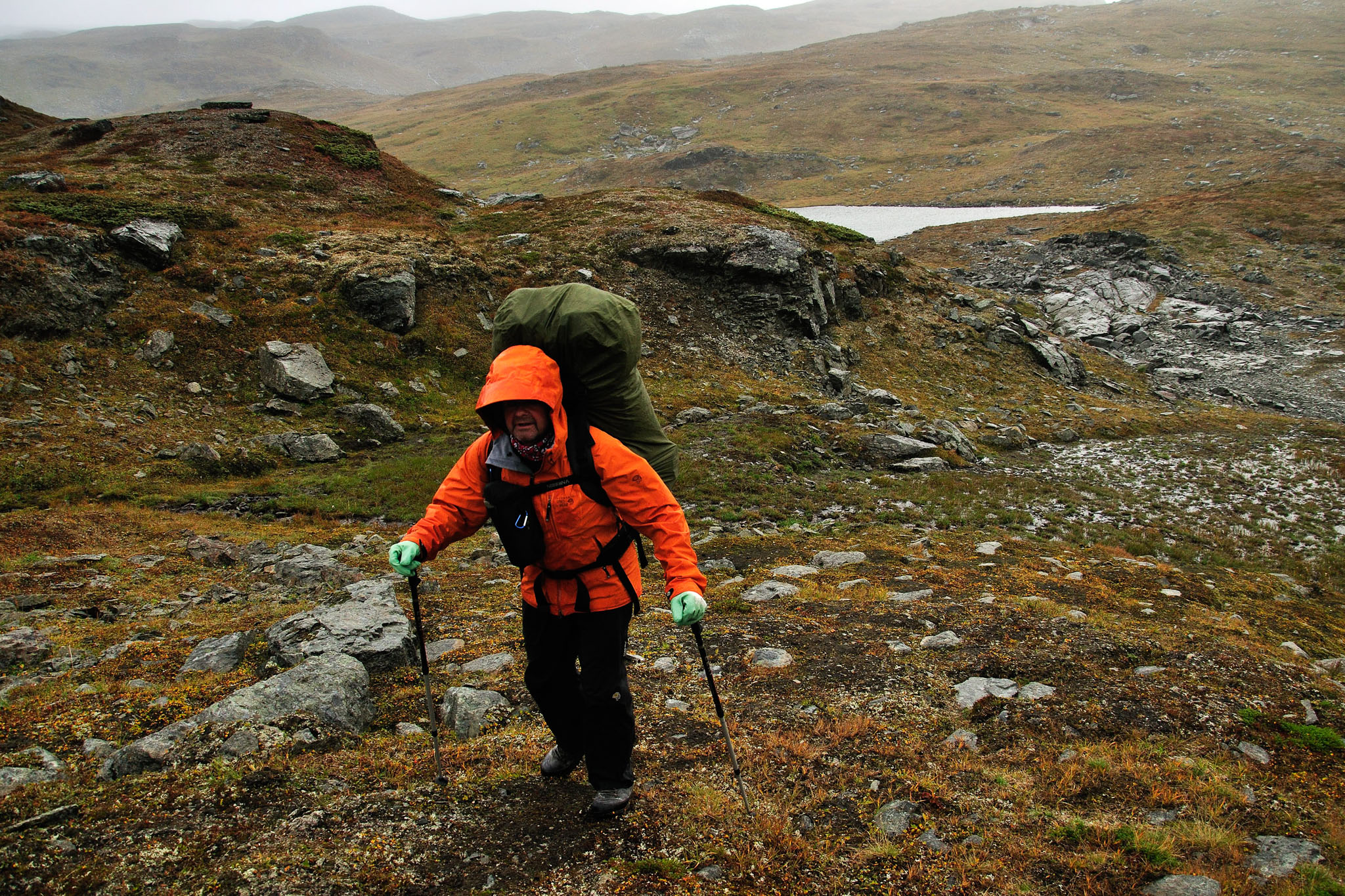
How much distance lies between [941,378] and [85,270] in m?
32.4

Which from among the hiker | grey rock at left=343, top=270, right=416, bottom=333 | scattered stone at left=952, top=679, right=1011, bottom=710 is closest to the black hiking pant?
the hiker

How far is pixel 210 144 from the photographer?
31.8 metres

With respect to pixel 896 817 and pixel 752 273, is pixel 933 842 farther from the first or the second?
pixel 752 273

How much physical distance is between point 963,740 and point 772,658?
97.2 inches

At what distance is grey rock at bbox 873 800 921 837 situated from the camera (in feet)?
15.8

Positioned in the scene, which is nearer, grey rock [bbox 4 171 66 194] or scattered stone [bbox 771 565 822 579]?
scattered stone [bbox 771 565 822 579]

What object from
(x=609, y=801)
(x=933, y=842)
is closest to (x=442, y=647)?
(x=609, y=801)

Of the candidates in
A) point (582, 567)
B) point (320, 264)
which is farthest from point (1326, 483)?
point (320, 264)

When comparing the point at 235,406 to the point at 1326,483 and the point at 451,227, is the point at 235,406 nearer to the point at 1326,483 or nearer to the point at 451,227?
the point at 451,227

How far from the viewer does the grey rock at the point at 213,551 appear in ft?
35.3

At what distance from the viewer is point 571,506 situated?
14.4ft

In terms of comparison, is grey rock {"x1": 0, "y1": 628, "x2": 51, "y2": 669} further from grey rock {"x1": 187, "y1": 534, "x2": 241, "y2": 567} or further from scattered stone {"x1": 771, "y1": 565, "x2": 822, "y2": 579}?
scattered stone {"x1": 771, "y1": 565, "x2": 822, "y2": 579}

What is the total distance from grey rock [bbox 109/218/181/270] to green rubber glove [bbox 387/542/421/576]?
2316cm

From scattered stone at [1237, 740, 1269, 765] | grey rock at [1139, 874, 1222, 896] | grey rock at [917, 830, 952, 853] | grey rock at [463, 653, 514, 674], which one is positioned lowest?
grey rock at [463, 653, 514, 674]
